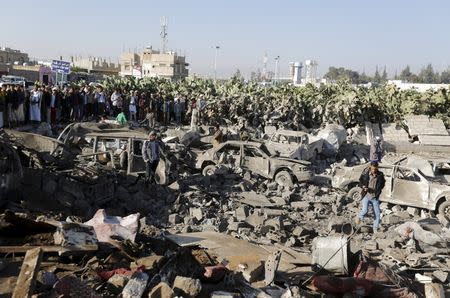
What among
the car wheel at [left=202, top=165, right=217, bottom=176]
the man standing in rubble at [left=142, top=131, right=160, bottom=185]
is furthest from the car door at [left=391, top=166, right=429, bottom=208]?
the man standing in rubble at [left=142, top=131, right=160, bottom=185]

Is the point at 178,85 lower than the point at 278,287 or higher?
higher

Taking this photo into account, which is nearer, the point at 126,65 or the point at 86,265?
the point at 86,265

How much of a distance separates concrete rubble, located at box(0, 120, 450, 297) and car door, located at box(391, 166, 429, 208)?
0.14m

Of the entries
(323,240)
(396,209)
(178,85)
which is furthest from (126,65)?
(323,240)

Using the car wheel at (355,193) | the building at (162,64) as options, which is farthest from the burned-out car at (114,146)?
the building at (162,64)

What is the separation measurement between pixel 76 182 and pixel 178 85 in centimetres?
2534

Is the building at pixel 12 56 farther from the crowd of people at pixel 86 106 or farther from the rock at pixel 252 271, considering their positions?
the rock at pixel 252 271

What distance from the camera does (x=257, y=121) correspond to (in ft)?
90.4

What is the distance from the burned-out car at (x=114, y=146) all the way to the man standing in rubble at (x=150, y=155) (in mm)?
232

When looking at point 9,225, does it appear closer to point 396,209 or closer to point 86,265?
point 86,265

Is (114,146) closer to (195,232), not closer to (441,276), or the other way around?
(195,232)

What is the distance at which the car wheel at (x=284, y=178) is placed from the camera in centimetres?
1594

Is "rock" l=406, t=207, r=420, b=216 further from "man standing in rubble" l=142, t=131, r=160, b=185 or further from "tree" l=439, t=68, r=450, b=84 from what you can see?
"tree" l=439, t=68, r=450, b=84

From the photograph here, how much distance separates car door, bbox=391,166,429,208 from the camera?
14.0 meters
